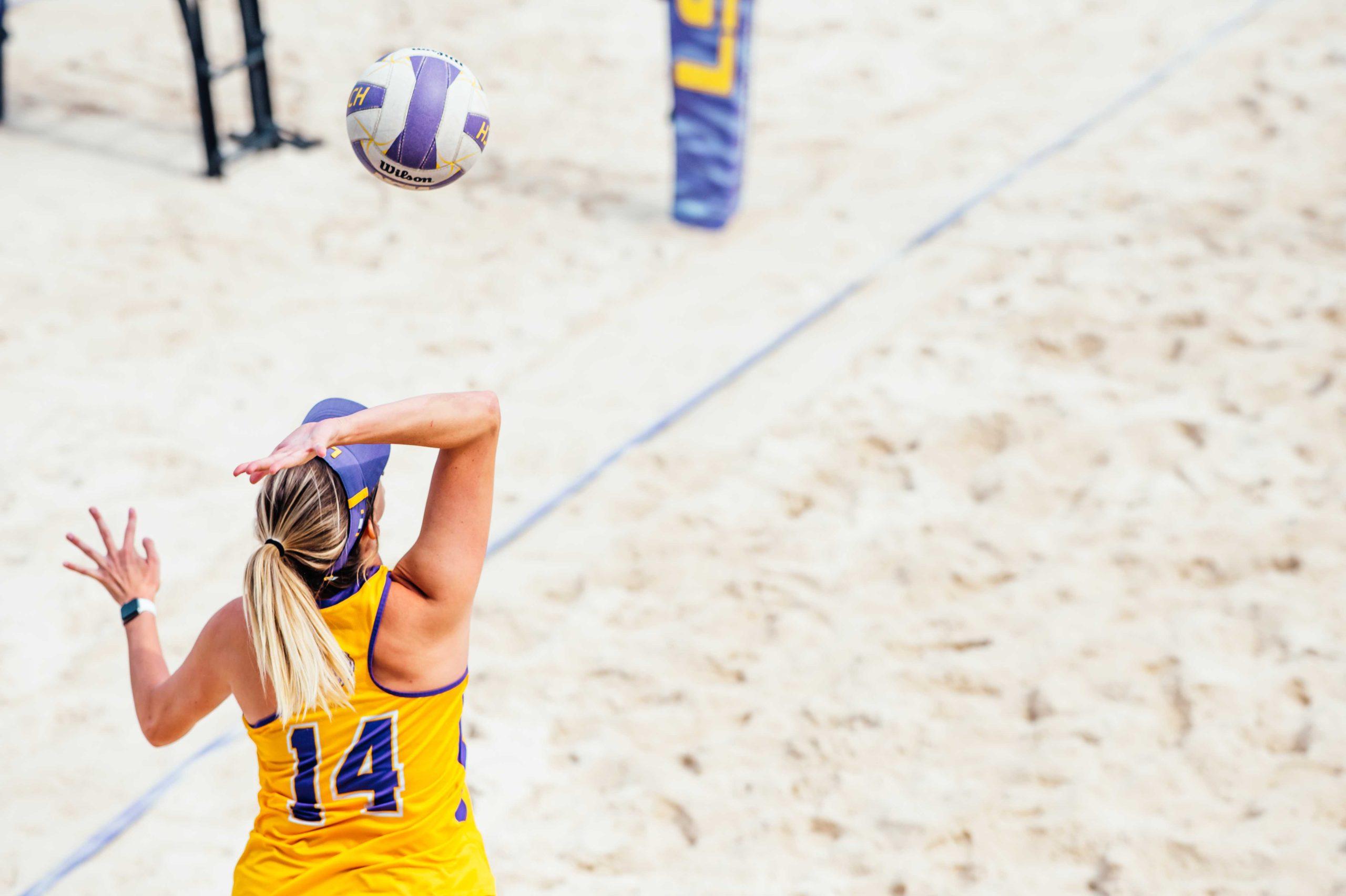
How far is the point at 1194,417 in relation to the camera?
4.37 m

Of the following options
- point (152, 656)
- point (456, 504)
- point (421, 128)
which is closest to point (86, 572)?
point (152, 656)

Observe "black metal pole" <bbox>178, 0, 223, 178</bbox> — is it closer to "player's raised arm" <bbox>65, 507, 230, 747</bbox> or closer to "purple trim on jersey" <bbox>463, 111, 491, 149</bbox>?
"purple trim on jersey" <bbox>463, 111, 491, 149</bbox>

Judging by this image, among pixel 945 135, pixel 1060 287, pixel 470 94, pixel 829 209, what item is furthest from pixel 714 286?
pixel 470 94

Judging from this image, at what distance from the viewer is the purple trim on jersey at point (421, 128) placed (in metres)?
2.95

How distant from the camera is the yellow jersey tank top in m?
1.86

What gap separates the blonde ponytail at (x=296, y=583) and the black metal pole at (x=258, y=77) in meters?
4.91

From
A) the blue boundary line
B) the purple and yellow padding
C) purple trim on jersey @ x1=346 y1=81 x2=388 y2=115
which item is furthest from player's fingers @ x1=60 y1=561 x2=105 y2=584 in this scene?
the purple and yellow padding

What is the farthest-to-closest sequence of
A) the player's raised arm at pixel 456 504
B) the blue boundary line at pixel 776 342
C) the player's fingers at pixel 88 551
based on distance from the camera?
the blue boundary line at pixel 776 342 → the player's fingers at pixel 88 551 → the player's raised arm at pixel 456 504

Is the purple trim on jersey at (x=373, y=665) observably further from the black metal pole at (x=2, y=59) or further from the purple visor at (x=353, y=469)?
the black metal pole at (x=2, y=59)

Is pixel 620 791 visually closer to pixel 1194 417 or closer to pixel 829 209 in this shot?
pixel 1194 417

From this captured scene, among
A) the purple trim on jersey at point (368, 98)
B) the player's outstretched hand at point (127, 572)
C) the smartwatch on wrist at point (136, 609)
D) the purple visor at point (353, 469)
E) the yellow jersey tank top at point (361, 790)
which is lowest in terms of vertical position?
the yellow jersey tank top at point (361, 790)

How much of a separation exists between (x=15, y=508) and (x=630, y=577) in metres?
1.99

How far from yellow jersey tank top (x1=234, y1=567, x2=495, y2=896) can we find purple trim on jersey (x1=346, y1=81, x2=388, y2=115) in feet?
4.95

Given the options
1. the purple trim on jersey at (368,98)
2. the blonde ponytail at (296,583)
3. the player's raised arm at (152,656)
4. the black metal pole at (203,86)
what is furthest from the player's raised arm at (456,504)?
the black metal pole at (203,86)
